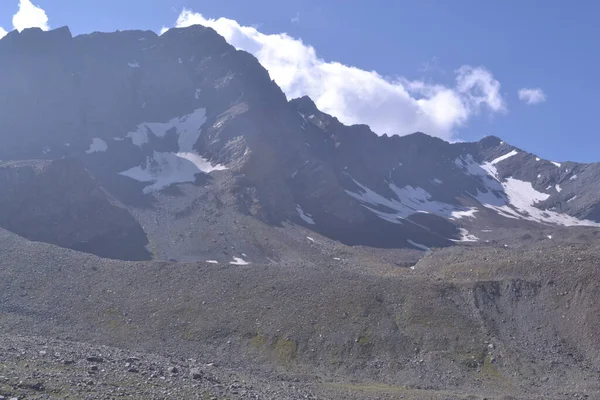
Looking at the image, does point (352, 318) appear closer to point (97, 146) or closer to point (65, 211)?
point (65, 211)

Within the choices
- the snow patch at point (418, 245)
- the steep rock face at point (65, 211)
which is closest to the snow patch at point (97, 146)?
the steep rock face at point (65, 211)

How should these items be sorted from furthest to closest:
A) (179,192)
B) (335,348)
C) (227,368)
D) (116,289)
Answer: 1. (179,192)
2. (116,289)
3. (335,348)
4. (227,368)

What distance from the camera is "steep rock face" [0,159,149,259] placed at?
12600cm

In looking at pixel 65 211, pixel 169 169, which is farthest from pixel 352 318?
pixel 169 169

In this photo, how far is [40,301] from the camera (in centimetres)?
7369

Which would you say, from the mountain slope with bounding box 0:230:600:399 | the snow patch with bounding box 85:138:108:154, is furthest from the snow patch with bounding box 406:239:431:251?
the mountain slope with bounding box 0:230:600:399

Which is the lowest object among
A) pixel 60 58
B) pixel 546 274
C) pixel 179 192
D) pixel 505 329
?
pixel 505 329

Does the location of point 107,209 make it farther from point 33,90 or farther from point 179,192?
point 33,90

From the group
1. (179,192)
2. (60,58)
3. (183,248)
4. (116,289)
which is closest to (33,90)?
(60,58)

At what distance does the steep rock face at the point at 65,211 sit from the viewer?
126 m

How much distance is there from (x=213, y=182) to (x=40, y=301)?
102 metres

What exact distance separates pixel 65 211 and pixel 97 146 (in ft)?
171

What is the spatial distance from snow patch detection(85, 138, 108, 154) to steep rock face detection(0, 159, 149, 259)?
113ft

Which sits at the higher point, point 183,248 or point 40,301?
point 183,248
